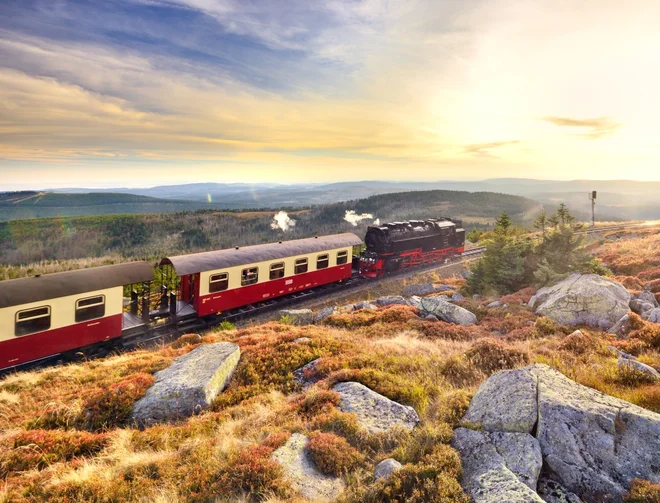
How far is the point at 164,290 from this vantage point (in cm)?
1786

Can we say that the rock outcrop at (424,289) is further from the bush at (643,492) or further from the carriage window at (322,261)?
the bush at (643,492)

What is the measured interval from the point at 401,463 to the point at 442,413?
176 centimetres

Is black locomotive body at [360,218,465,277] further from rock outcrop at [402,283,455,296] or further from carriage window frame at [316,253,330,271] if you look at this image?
carriage window frame at [316,253,330,271]

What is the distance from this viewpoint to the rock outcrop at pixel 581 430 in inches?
197

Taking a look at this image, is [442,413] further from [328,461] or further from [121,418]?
[121,418]

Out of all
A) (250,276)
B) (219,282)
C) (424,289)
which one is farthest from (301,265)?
(424,289)

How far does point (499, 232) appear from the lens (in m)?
21.9

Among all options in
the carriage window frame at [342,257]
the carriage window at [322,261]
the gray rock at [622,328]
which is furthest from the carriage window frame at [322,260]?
the gray rock at [622,328]

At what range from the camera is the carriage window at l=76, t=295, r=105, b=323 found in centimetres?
1383

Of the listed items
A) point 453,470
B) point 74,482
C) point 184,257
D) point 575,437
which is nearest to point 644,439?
point 575,437

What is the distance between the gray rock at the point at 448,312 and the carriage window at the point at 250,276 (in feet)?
30.8

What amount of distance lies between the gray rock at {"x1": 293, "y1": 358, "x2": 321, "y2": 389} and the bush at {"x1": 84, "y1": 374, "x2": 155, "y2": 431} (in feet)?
13.7

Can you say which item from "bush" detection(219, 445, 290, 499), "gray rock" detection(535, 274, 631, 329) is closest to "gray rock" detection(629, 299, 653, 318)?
"gray rock" detection(535, 274, 631, 329)

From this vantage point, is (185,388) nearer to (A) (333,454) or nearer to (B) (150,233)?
(A) (333,454)
